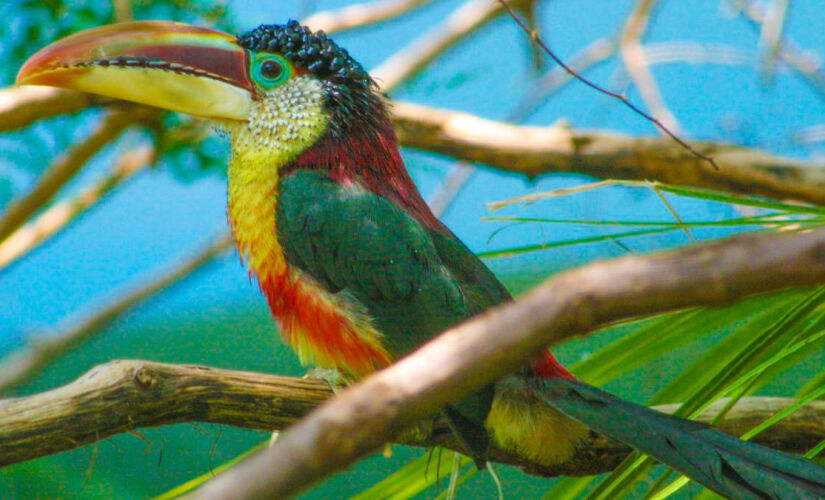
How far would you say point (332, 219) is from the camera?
4.70 feet

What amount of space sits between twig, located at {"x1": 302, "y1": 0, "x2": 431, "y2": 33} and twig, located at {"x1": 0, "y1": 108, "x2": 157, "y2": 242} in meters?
0.79

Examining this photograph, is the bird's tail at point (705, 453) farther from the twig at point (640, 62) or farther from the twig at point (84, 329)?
the twig at point (84, 329)

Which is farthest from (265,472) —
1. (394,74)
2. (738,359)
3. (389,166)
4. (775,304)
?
(394,74)

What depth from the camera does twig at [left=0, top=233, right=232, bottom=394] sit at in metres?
3.09

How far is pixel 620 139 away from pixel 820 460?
124cm

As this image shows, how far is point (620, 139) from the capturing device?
7.41 feet

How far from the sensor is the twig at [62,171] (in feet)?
7.79

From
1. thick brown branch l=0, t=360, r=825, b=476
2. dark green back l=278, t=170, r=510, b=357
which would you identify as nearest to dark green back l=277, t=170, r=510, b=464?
dark green back l=278, t=170, r=510, b=357

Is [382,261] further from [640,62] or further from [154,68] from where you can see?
[640,62]

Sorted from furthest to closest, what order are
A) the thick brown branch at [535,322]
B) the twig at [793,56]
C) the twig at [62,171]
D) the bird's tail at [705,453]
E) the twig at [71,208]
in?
the twig at [71,208], the twig at [793,56], the twig at [62,171], the bird's tail at [705,453], the thick brown branch at [535,322]

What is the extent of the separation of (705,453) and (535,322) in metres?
0.68

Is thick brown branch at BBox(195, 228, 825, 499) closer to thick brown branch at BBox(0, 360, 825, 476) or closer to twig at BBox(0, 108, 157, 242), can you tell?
thick brown branch at BBox(0, 360, 825, 476)

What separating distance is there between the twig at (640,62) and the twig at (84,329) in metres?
1.49

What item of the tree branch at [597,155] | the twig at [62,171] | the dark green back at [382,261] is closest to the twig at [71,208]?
the twig at [62,171]
